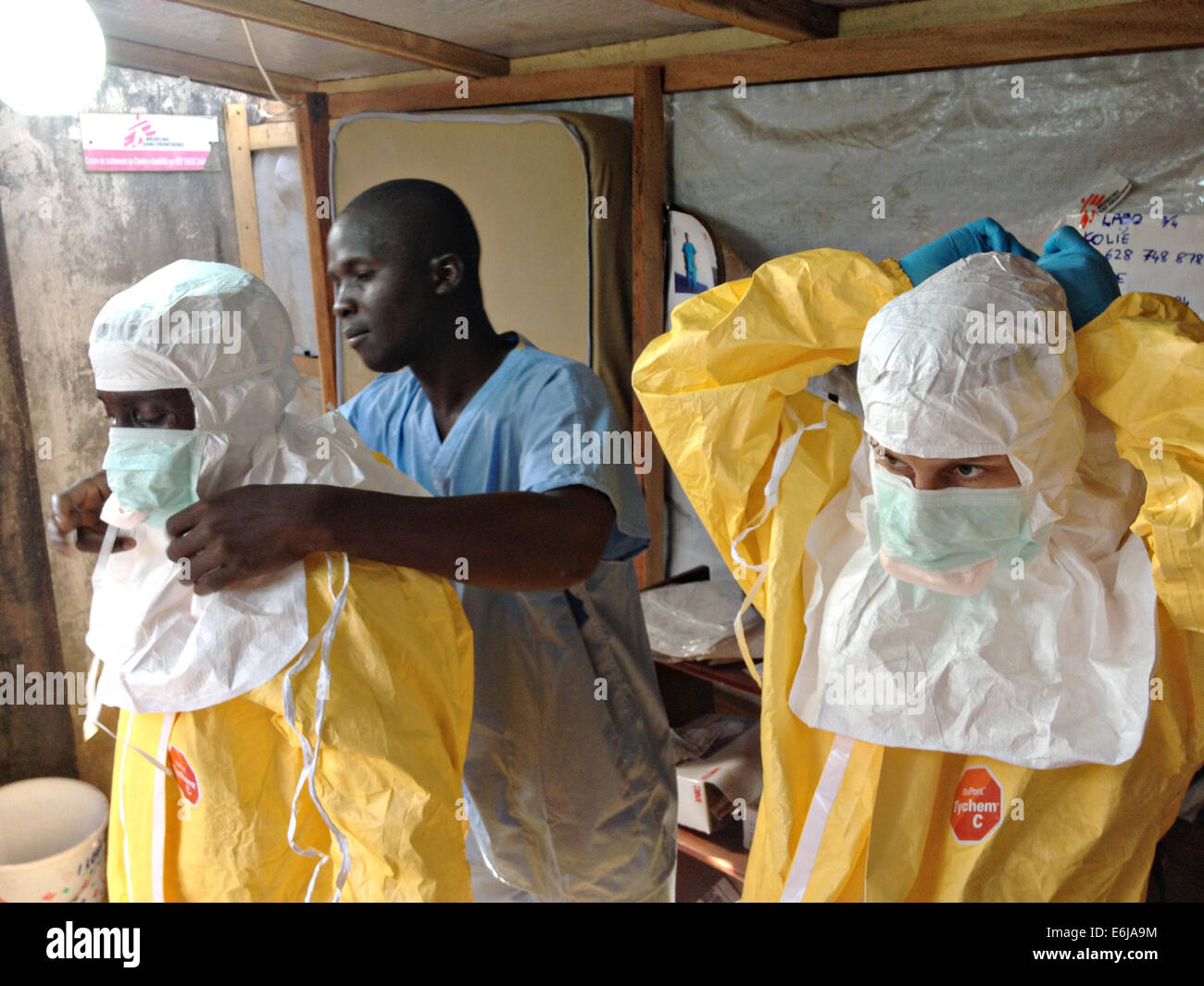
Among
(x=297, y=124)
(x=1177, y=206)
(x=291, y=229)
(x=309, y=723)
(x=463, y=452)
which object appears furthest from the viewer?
(x=291, y=229)

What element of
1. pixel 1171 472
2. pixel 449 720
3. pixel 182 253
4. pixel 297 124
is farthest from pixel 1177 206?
pixel 182 253

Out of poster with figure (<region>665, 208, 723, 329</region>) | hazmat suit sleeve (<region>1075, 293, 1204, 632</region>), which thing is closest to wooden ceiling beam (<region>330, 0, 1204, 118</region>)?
poster with figure (<region>665, 208, 723, 329</region>)

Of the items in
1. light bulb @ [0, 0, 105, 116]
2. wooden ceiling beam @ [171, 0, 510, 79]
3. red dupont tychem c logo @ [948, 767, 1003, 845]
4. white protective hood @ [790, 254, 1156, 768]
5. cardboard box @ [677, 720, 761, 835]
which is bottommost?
cardboard box @ [677, 720, 761, 835]

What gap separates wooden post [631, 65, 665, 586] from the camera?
2.33 m

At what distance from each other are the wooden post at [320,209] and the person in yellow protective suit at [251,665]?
6.43 feet

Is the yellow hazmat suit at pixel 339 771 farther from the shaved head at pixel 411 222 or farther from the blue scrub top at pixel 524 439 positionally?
the shaved head at pixel 411 222

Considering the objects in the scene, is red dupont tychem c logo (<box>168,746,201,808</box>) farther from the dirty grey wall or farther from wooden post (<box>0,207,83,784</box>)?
wooden post (<box>0,207,83,784</box>)

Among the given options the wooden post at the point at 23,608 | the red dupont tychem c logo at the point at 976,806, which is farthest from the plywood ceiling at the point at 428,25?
the red dupont tychem c logo at the point at 976,806

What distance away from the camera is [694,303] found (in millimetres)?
1154

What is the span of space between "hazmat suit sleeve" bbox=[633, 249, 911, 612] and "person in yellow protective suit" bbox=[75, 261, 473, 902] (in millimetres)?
336

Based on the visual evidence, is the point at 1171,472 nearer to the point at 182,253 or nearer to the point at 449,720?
the point at 449,720

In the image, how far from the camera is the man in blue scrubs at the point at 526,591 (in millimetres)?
1334

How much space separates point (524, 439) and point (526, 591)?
0.74 feet
